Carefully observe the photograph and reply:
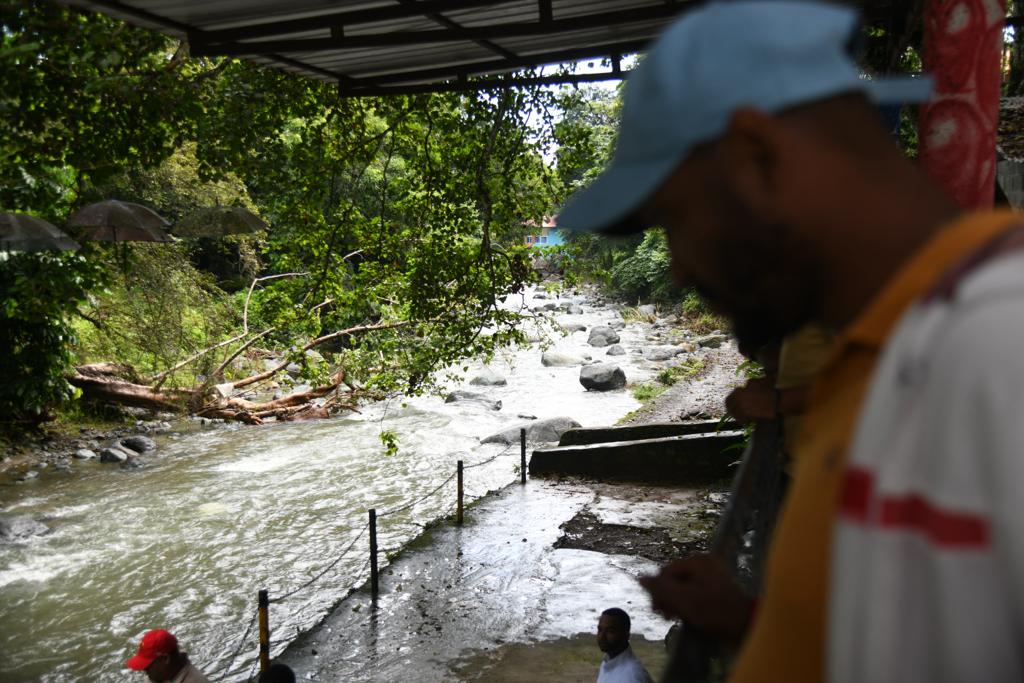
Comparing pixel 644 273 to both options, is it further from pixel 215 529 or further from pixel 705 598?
pixel 705 598

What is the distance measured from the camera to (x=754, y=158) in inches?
33.3

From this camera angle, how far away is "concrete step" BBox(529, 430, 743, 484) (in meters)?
10.9

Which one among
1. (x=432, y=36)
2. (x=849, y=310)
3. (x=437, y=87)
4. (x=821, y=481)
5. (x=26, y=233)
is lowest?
(x=821, y=481)

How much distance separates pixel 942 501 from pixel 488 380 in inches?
837

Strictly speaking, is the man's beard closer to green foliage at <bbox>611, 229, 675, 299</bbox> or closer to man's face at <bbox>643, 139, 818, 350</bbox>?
man's face at <bbox>643, 139, 818, 350</bbox>

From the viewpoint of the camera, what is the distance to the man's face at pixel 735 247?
85 cm

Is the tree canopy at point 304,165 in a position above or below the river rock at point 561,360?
above

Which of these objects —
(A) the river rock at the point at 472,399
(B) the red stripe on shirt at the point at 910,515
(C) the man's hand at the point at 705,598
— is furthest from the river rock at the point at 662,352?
(B) the red stripe on shirt at the point at 910,515

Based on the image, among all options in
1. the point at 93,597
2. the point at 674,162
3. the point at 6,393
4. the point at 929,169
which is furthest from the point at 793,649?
the point at 6,393

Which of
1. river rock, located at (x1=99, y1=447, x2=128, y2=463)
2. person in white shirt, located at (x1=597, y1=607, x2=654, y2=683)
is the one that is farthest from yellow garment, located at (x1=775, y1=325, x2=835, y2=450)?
river rock, located at (x1=99, y1=447, x2=128, y2=463)

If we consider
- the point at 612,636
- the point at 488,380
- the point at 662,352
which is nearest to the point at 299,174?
the point at 612,636

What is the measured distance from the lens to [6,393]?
45.9 feet

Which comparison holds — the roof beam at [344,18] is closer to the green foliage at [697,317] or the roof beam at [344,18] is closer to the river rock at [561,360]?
the river rock at [561,360]

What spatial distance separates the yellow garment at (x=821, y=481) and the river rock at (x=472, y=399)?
736 inches
